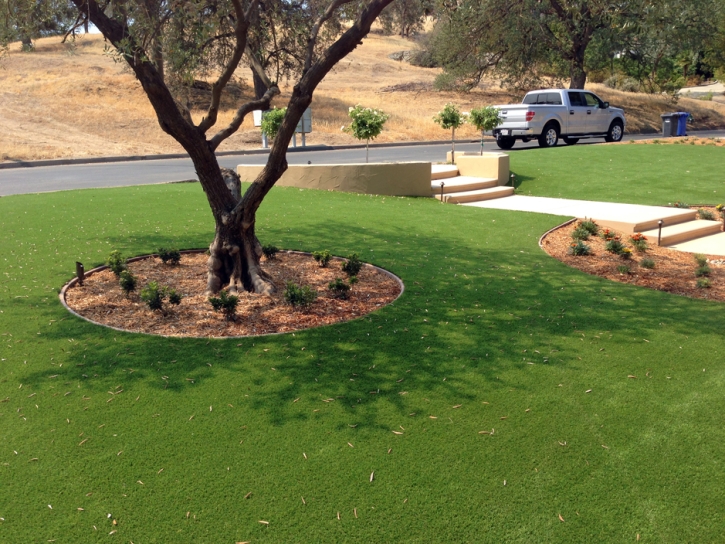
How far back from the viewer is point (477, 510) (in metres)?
3.78

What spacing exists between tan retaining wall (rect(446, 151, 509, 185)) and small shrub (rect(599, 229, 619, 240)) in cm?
459

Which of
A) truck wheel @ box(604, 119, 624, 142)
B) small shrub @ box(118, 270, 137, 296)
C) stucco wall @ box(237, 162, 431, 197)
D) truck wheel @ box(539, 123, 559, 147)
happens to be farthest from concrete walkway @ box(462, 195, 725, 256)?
truck wheel @ box(604, 119, 624, 142)

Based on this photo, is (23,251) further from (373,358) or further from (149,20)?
(373,358)

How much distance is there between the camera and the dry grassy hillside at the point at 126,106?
26.8m

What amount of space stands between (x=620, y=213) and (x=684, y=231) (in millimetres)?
1349

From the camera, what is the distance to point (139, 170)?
1959 centimetres

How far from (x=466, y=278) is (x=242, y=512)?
482 cm

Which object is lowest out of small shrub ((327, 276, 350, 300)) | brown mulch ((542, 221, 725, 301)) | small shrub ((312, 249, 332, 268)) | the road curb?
brown mulch ((542, 221, 725, 301))

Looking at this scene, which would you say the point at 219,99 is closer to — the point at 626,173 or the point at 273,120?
the point at 273,120

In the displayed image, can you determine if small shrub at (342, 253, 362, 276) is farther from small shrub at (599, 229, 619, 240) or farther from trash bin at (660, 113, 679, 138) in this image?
trash bin at (660, 113, 679, 138)

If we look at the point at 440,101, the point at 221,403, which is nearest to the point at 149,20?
the point at 221,403

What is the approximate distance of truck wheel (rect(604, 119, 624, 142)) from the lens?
81.5 ft

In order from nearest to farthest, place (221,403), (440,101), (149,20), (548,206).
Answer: (221,403) → (149,20) → (548,206) → (440,101)

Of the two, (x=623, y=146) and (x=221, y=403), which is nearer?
(x=221, y=403)
